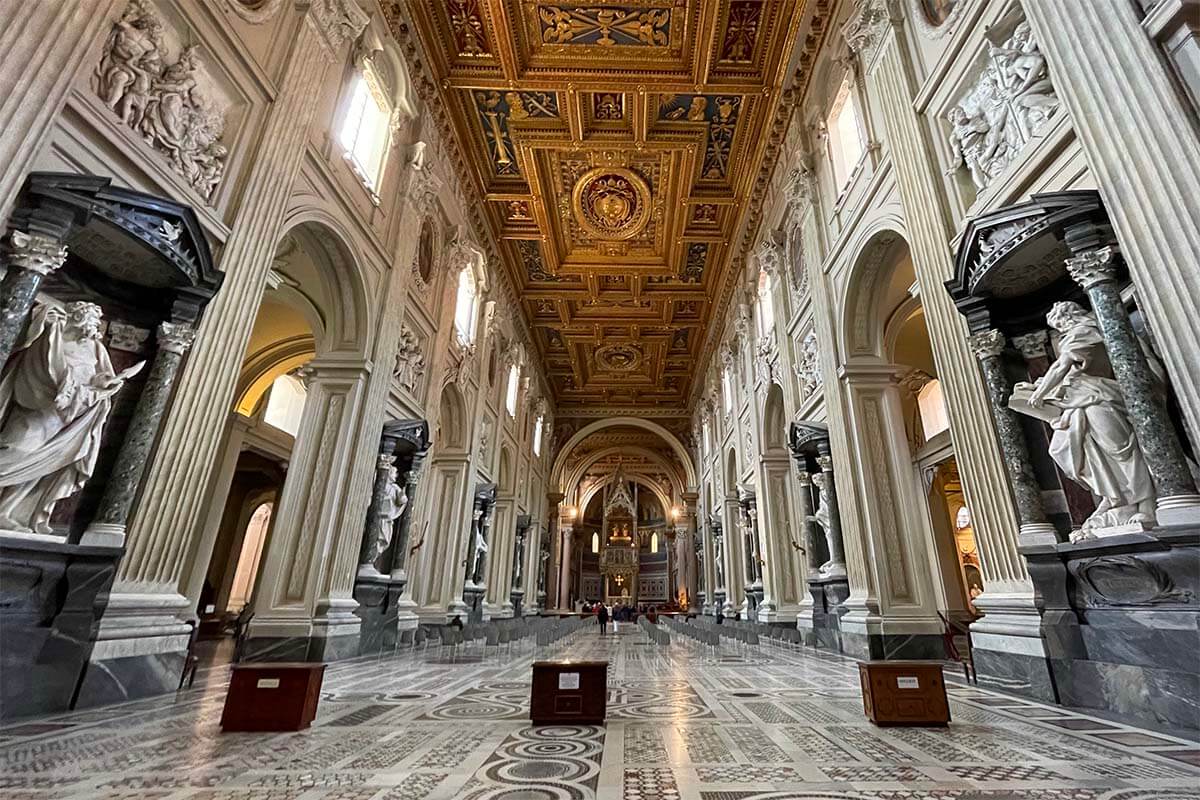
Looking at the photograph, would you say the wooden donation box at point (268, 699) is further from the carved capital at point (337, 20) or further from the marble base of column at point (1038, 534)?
the carved capital at point (337, 20)

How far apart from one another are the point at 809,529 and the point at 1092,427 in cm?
619

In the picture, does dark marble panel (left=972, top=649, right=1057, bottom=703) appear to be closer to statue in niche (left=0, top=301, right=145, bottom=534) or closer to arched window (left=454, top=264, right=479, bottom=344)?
statue in niche (left=0, top=301, right=145, bottom=534)

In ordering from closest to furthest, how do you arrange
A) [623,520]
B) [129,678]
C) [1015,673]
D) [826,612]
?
[129,678]
[1015,673]
[826,612]
[623,520]

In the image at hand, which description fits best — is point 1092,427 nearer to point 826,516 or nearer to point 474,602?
point 826,516

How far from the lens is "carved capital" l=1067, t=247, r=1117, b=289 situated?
11.6ft

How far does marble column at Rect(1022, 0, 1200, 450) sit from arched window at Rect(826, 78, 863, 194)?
4.22 metres

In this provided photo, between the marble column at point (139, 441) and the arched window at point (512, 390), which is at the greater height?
the arched window at point (512, 390)

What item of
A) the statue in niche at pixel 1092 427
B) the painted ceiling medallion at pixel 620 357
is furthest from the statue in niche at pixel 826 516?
the painted ceiling medallion at pixel 620 357

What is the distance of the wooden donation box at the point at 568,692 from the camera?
3395 mm

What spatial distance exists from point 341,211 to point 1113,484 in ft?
26.9

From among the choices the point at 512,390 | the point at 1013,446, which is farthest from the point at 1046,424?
the point at 512,390

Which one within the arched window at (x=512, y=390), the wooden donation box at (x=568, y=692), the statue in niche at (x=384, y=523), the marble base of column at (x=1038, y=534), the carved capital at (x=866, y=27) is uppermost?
the carved capital at (x=866, y=27)

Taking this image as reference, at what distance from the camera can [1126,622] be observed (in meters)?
3.43

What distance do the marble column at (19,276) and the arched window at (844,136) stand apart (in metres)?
8.59
